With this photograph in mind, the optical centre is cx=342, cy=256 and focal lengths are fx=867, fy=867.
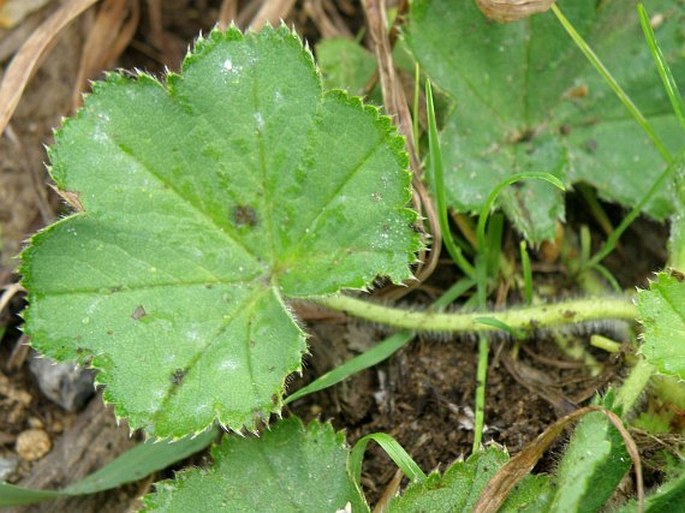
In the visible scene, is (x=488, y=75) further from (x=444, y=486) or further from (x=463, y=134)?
(x=444, y=486)

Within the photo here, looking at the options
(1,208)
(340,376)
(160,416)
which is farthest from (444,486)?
(1,208)

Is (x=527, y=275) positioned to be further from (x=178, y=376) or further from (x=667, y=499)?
(x=178, y=376)

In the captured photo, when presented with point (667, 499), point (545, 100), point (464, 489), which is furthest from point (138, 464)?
point (545, 100)

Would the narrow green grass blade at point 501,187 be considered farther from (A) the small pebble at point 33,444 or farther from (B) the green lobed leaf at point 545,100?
(A) the small pebble at point 33,444

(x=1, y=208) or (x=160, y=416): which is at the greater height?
(x=1, y=208)

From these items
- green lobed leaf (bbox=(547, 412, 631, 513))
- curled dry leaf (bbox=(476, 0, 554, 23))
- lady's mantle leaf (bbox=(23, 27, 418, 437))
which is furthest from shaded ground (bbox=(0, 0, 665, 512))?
curled dry leaf (bbox=(476, 0, 554, 23))

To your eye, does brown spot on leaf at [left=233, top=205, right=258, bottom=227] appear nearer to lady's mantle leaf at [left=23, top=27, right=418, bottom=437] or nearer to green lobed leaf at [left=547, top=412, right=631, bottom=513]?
lady's mantle leaf at [left=23, top=27, right=418, bottom=437]

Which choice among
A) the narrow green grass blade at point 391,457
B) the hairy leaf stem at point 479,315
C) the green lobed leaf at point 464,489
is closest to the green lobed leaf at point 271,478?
the narrow green grass blade at point 391,457
